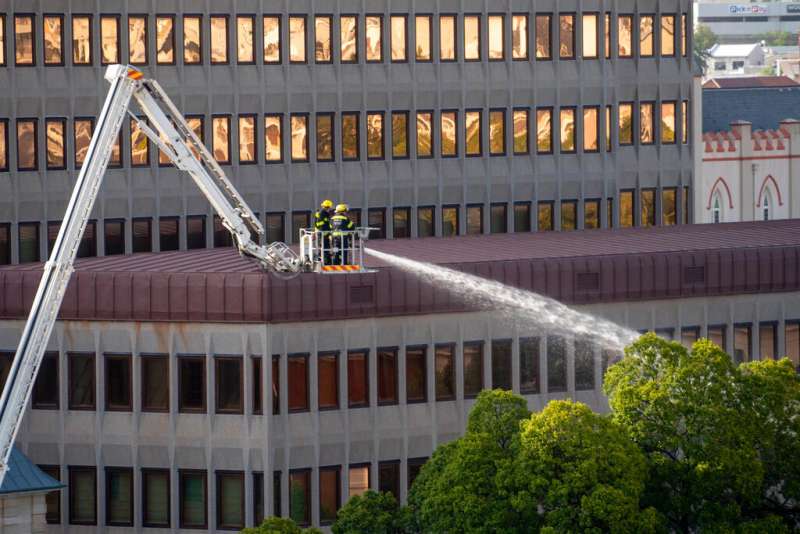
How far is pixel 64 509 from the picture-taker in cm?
8406

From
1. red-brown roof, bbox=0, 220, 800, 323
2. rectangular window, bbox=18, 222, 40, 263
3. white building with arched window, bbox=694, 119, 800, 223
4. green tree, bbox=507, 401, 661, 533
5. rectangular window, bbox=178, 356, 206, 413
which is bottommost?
green tree, bbox=507, 401, 661, 533

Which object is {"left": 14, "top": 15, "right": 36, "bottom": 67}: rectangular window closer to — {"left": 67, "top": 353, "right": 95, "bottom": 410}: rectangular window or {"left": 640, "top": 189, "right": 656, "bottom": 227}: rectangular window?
{"left": 67, "top": 353, "right": 95, "bottom": 410}: rectangular window

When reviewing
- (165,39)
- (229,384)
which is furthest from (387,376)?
(165,39)

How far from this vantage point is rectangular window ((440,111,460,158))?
109m

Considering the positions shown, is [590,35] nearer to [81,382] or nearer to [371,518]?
[81,382]

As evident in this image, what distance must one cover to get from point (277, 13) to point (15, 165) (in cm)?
1256

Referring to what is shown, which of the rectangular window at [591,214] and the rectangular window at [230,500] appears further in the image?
the rectangular window at [591,214]

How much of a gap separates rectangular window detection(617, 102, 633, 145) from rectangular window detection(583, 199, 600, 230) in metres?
3.00

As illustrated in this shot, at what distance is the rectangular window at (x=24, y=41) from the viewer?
101 metres

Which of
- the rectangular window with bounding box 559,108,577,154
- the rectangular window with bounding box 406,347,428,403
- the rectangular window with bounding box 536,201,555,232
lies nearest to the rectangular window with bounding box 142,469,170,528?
the rectangular window with bounding box 406,347,428,403

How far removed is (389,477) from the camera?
277ft

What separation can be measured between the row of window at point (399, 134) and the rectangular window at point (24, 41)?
7.75ft

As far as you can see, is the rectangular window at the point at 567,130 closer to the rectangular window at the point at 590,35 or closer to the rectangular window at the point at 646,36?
the rectangular window at the point at 590,35

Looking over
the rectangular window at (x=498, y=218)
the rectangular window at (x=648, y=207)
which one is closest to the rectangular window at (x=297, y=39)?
the rectangular window at (x=498, y=218)
